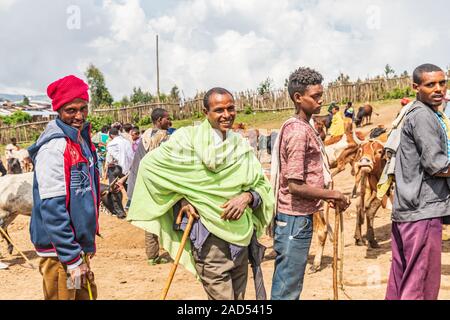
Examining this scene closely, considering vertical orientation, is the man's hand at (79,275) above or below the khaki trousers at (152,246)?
above

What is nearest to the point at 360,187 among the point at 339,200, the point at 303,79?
the point at 339,200

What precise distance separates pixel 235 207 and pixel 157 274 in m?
3.59

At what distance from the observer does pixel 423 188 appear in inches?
134

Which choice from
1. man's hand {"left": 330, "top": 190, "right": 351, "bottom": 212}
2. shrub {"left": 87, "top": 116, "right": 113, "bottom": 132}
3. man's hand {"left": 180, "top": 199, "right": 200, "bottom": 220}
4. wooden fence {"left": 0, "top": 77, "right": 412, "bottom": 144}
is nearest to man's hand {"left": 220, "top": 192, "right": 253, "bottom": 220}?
man's hand {"left": 180, "top": 199, "right": 200, "bottom": 220}

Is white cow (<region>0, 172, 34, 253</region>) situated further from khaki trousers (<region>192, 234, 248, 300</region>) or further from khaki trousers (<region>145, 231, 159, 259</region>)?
khaki trousers (<region>192, 234, 248, 300</region>)

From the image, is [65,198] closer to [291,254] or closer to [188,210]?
[188,210]

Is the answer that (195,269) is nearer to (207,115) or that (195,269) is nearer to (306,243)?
(306,243)

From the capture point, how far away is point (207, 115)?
3.48 meters

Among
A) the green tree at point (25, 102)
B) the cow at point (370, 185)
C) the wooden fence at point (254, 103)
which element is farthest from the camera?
the green tree at point (25, 102)

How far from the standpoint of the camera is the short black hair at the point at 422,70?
138 inches

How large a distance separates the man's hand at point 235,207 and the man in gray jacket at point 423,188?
104 centimetres

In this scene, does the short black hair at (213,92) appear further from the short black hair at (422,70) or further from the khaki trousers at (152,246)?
the khaki trousers at (152,246)

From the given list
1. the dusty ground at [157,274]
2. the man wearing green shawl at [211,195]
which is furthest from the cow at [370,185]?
the man wearing green shawl at [211,195]
